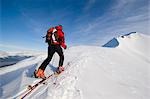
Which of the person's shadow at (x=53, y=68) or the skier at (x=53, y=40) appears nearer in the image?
the skier at (x=53, y=40)

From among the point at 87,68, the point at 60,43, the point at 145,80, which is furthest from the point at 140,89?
the point at 60,43

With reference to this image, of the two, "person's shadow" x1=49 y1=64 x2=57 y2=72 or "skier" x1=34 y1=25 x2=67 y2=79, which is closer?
"skier" x1=34 y1=25 x2=67 y2=79

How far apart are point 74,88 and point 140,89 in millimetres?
2898

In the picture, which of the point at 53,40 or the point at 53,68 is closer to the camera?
the point at 53,40

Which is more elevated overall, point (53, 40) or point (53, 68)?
point (53, 40)

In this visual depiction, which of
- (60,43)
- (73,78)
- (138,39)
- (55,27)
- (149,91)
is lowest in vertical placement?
(149,91)

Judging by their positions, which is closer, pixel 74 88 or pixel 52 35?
pixel 74 88

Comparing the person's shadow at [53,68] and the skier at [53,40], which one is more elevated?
the skier at [53,40]

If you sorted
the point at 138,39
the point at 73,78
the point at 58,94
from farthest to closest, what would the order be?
1. the point at 138,39
2. the point at 73,78
3. the point at 58,94

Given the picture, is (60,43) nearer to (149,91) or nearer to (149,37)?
(149,91)

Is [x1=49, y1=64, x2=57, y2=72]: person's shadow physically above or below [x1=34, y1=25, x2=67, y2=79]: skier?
below

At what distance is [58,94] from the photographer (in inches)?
235

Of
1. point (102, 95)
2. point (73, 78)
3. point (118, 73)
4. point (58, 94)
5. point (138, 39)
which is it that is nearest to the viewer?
point (58, 94)

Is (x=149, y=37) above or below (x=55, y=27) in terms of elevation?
above
